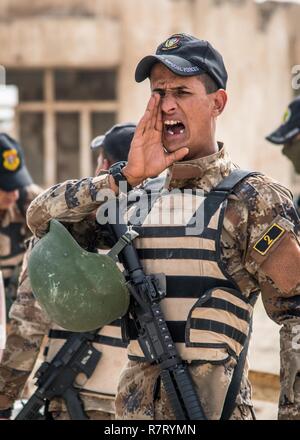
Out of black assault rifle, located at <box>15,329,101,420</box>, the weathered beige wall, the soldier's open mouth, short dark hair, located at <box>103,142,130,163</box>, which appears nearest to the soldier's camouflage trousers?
the soldier's open mouth

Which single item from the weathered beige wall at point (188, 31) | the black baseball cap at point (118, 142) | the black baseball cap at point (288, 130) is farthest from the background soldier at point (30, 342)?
the weathered beige wall at point (188, 31)

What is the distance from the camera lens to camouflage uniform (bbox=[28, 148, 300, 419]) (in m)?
3.40

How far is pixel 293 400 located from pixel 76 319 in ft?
2.51

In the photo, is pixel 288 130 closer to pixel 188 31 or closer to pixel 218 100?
pixel 218 100

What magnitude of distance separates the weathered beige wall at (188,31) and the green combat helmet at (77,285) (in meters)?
11.9

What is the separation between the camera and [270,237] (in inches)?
134

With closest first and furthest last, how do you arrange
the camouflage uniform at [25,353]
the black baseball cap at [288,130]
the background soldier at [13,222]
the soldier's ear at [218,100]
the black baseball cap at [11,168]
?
1. the soldier's ear at [218,100]
2. the camouflage uniform at [25,353]
3. the black baseball cap at [288,130]
4. the black baseball cap at [11,168]
5. the background soldier at [13,222]

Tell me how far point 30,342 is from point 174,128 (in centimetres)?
156

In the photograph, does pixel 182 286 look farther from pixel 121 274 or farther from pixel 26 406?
pixel 26 406

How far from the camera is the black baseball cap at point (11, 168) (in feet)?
22.4

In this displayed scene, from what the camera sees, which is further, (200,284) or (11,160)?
(11,160)

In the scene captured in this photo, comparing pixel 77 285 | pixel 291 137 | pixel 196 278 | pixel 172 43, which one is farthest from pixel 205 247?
pixel 291 137

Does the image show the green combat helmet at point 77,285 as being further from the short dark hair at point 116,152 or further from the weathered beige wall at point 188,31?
the weathered beige wall at point 188,31

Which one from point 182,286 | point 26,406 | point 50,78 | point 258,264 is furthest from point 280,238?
point 50,78
